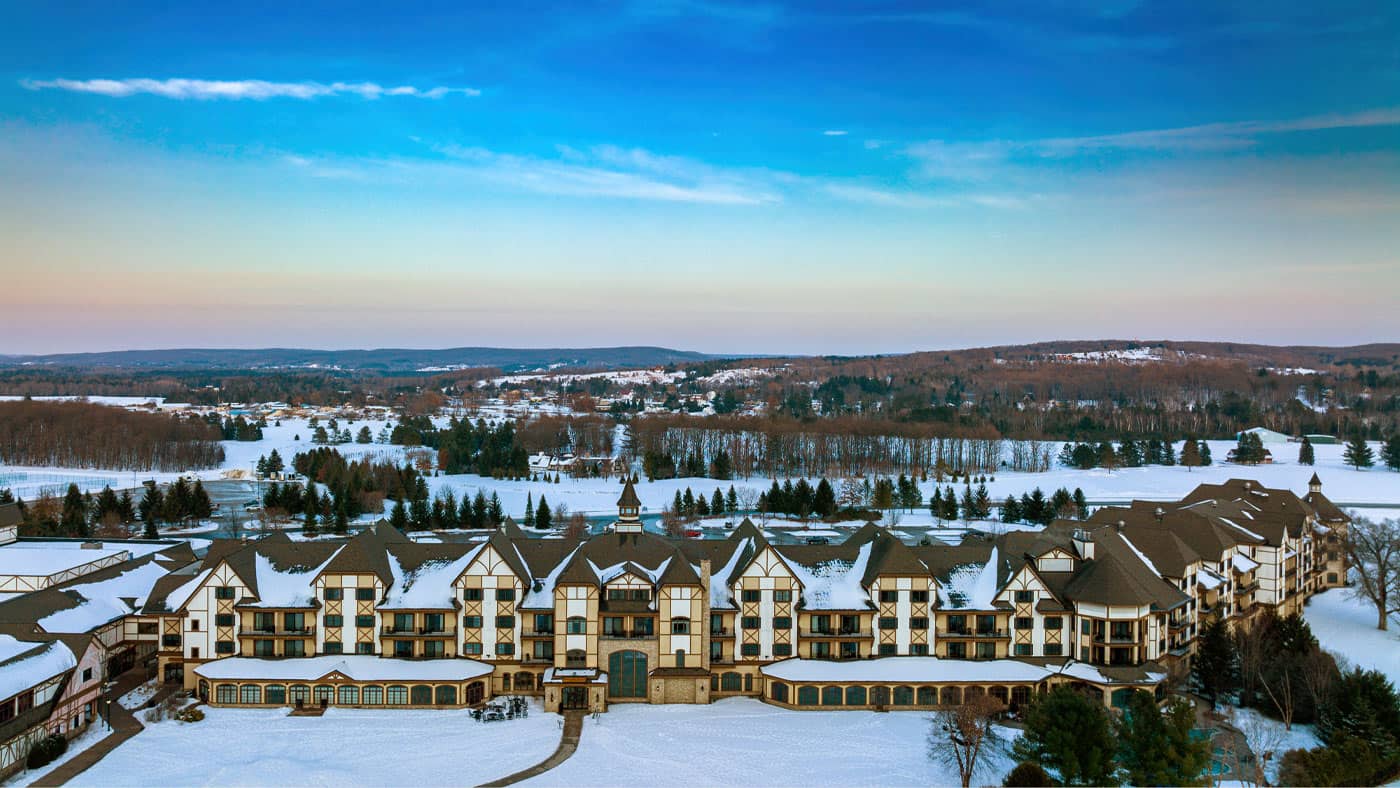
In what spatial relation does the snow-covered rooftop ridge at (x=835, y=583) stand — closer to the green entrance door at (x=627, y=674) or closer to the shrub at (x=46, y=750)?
the green entrance door at (x=627, y=674)

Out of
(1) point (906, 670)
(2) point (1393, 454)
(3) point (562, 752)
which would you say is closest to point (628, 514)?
(3) point (562, 752)

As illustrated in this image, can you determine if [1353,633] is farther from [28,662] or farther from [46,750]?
[28,662]

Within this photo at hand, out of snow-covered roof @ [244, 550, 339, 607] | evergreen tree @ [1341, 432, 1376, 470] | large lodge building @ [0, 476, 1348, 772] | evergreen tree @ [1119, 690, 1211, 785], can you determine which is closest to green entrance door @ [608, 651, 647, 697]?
large lodge building @ [0, 476, 1348, 772]

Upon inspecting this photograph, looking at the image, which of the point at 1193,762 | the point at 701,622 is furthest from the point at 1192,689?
the point at 701,622

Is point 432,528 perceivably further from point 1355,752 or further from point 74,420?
point 74,420

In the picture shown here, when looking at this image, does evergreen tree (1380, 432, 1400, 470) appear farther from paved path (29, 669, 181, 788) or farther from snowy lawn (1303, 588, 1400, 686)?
paved path (29, 669, 181, 788)

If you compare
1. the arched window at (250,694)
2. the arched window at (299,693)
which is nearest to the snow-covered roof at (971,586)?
the arched window at (299,693)
